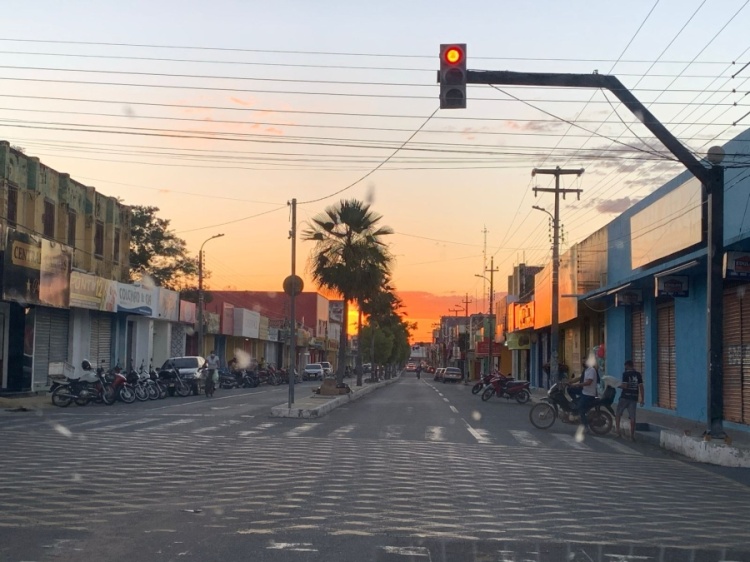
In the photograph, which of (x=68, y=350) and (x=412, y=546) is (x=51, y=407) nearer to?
(x=68, y=350)

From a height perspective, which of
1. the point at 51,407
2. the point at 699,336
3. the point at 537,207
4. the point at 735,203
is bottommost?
the point at 51,407

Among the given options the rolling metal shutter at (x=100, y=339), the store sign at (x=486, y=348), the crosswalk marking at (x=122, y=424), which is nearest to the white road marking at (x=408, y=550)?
the crosswalk marking at (x=122, y=424)

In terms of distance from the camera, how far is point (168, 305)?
52.5m

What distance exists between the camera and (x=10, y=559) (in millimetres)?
7414

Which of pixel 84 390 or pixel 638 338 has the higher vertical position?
pixel 638 338

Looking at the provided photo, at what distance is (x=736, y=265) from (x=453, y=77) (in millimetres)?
8176

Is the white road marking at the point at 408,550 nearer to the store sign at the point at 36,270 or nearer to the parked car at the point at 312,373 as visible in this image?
the store sign at the point at 36,270

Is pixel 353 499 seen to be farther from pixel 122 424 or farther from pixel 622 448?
pixel 122 424

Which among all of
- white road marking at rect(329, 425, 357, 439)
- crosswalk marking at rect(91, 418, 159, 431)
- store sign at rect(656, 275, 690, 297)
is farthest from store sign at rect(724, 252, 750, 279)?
crosswalk marking at rect(91, 418, 159, 431)

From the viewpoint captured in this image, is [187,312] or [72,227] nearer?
[72,227]

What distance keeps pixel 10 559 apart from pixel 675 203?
22173 millimetres

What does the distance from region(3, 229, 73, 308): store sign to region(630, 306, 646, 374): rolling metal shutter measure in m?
22.5

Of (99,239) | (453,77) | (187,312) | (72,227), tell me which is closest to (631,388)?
(453,77)

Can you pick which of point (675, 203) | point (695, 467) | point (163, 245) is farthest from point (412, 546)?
point (163, 245)
